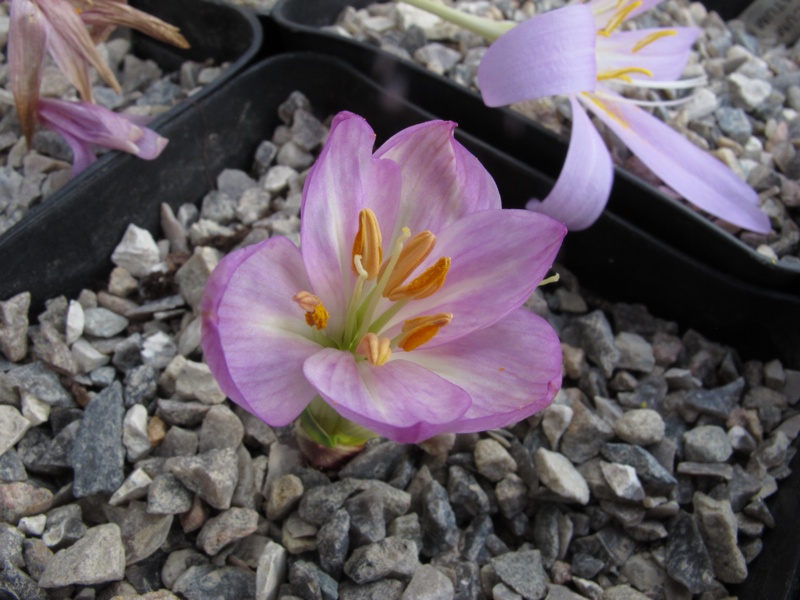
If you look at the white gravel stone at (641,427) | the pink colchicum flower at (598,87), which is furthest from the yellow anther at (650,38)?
the white gravel stone at (641,427)

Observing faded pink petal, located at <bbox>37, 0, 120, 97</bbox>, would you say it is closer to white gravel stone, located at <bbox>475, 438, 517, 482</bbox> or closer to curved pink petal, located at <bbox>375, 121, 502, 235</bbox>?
curved pink petal, located at <bbox>375, 121, 502, 235</bbox>

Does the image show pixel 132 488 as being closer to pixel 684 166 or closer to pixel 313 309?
pixel 313 309

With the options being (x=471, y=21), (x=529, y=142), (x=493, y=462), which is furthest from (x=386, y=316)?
(x=471, y=21)

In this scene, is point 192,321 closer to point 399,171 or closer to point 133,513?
point 133,513

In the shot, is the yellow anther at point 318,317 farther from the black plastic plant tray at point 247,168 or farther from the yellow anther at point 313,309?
the black plastic plant tray at point 247,168

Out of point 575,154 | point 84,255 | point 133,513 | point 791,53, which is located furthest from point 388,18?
point 133,513

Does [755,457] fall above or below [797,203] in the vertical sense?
below
